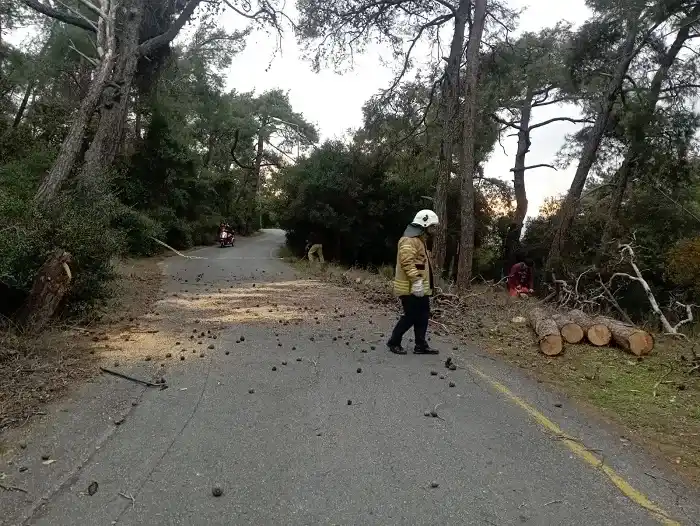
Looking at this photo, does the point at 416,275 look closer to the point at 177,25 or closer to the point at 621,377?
the point at 621,377

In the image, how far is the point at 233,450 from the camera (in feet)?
14.2

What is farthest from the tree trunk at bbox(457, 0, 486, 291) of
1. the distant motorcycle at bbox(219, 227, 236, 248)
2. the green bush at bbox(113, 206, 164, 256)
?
the distant motorcycle at bbox(219, 227, 236, 248)

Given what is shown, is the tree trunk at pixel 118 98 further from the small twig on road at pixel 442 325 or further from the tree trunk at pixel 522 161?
the tree trunk at pixel 522 161

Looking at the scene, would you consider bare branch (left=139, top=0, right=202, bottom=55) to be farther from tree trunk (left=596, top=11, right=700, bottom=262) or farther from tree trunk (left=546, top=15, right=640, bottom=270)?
tree trunk (left=596, top=11, right=700, bottom=262)

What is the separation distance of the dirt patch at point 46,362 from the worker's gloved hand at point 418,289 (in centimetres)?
394

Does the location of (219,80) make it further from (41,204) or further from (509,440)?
(509,440)

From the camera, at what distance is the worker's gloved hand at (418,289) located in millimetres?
7211

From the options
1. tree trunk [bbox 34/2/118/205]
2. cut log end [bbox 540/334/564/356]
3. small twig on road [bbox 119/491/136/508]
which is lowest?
small twig on road [bbox 119/491/136/508]

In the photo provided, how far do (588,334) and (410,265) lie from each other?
2796 mm

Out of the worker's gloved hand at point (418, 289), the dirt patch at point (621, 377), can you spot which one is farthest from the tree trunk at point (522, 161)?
the worker's gloved hand at point (418, 289)

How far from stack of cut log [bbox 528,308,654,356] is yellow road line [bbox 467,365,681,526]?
1.71 meters

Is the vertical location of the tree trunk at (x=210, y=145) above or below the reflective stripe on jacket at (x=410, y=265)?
above

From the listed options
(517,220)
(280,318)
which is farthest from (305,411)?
(517,220)

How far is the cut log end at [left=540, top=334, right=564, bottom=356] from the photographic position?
7535mm
